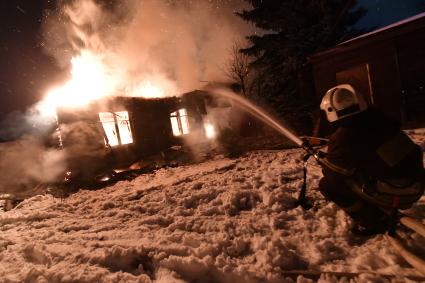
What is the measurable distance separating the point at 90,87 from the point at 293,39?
41.4 ft

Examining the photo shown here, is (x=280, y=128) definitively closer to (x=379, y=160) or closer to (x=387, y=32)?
(x=379, y=160)

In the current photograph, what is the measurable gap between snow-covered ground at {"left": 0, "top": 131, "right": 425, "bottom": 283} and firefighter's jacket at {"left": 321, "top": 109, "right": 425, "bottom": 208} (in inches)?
24.3

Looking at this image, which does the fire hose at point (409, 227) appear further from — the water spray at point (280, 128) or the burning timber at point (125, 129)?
the burning timber at point (125, 129)

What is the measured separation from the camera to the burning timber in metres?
12.6

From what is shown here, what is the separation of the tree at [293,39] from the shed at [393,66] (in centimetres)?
420

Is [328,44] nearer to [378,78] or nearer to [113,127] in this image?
[378,78]

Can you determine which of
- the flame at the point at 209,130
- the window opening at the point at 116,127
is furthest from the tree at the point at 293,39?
the window opening at the point at 116,127

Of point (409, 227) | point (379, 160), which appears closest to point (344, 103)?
point (379, 160)

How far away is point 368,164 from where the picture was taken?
308cm

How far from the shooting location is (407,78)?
37.7 feet

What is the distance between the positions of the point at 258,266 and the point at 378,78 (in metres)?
12.0

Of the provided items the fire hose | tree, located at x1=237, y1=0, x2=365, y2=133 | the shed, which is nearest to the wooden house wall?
tree, located at x1=237, y1=0, x2=365, y2=133

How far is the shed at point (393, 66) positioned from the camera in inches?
436

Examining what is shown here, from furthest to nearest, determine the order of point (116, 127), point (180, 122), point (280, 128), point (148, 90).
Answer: point (148, 90)
point (180, 122)
point (116, 127)
point (280, 128)
